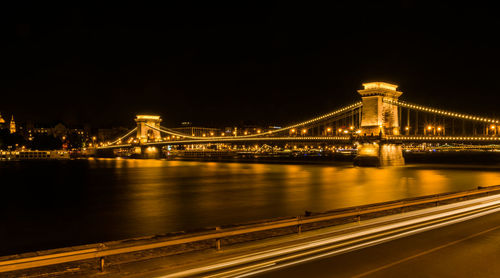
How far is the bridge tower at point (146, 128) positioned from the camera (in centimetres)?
11226

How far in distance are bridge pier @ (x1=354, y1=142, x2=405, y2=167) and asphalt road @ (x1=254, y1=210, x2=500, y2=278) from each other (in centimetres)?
4595

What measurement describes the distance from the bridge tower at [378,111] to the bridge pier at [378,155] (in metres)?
1.92

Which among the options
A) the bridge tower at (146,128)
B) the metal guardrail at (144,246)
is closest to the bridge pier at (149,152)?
the bridge tower at (146,128)

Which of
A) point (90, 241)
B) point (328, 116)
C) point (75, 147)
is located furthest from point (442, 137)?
point (75, 147)

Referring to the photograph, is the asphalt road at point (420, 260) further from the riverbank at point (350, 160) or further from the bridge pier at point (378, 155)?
the riverbank at point (350, 160)

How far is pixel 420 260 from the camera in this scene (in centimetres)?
834

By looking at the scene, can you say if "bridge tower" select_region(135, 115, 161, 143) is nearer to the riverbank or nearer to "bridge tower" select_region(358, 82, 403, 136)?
the riverbank

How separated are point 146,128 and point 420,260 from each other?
111043mm

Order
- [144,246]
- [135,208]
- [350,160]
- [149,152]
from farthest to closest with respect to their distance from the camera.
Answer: [149,152]
[350,160]
[135,208]
[144,246]

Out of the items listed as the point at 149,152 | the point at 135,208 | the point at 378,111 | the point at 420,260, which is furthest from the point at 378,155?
the point at 149,152

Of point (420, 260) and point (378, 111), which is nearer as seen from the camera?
point (420, 260)

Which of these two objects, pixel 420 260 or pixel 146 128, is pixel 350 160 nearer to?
pixel 146 128

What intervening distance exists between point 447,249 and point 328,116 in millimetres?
64316

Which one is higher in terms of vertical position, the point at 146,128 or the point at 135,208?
the point at 146,128
